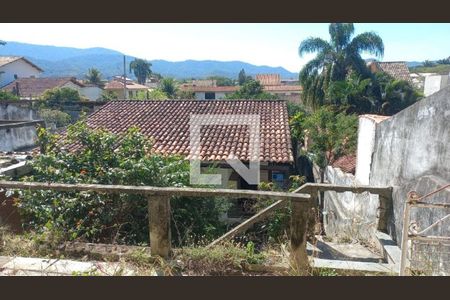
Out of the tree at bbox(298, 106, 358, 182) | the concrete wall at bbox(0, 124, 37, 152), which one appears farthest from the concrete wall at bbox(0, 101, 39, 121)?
the tree at bbox(298, 106, 358, 182)

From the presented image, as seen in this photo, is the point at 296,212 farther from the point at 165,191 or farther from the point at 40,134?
the point at 40,134

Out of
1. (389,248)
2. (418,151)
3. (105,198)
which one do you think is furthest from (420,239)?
(105,198)

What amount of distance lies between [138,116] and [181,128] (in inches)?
105

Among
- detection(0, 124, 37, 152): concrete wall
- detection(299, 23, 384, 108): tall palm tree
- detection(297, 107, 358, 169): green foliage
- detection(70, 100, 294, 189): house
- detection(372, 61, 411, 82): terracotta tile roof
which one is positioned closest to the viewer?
detection(70, 100, 294, 189): house

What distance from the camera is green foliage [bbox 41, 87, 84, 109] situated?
3140 cm

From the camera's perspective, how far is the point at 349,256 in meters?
4.36

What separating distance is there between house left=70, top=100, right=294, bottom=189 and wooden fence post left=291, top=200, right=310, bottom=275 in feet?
22.2

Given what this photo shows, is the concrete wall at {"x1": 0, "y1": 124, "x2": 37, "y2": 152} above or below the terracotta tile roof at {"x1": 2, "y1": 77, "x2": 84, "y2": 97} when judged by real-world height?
below

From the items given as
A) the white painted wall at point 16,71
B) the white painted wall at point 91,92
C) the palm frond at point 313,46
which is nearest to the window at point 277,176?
the palm frond at point 313,46

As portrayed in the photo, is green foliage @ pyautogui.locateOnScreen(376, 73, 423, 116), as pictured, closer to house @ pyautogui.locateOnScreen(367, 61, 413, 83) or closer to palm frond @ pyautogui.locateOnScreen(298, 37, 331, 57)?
palm frond @ pyautogui.locateOnScreen(298, 37, 331, 57)

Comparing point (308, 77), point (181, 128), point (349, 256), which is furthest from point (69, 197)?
point (308, 77)

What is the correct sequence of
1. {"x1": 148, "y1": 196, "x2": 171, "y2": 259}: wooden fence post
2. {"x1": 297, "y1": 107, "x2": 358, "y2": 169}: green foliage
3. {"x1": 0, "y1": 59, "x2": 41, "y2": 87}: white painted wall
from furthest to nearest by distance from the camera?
{"x1": 0, "y1": 59, "x2": 41, "y2": 87}: white painted wall < {"x1": 297, "y1": 107, "x2": 358, "y2": 169}: green foliage < {"x1": 148, "y1": 196, "x2": 171, "y2": 259}: wooden fence post

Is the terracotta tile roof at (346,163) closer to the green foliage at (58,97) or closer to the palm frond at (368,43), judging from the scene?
the palm frond at (368,43)

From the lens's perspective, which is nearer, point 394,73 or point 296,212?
point 296,212
